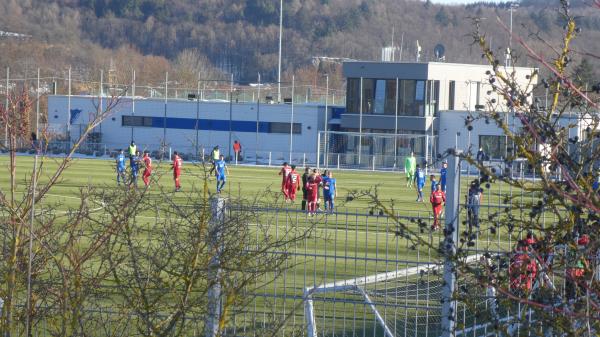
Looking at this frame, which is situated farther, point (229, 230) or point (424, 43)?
point (424, 43)

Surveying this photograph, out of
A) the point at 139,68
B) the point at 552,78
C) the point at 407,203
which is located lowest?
the point at 407,203

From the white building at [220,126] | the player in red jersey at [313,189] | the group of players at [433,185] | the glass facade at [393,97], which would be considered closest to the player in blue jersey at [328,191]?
the player in red jersey at [313,189]

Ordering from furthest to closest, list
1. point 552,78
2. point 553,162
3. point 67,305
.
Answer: point 67,305
point 552,78
point 553,162

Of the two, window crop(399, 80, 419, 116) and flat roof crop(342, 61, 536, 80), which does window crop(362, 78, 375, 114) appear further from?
window crop(399, 80, 419, 116)

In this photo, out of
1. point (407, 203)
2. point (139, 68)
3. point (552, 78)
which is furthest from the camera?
point (139, 68)

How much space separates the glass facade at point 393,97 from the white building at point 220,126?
2.22 m

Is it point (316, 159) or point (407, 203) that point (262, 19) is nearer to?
point (316, 159)

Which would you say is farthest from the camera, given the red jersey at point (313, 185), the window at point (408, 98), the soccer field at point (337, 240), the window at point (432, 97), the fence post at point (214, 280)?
the window at point (408, 98)

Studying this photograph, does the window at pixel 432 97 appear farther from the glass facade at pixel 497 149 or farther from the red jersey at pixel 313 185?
the glass facade at pixel 497 149

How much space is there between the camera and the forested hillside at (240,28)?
141m

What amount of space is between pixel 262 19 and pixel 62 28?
30082mm

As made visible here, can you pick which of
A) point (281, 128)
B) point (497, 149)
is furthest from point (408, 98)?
point (497, 149)

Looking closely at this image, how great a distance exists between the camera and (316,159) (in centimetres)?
5562

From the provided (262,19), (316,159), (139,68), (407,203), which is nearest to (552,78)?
(407,203)
